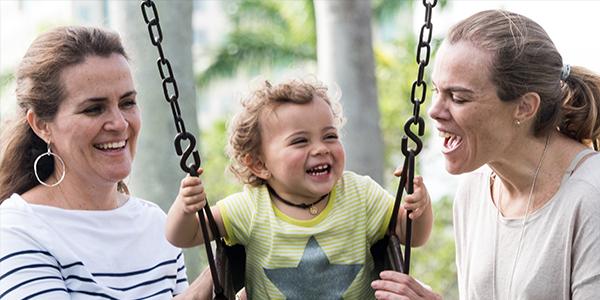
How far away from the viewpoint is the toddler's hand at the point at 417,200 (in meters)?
2.95

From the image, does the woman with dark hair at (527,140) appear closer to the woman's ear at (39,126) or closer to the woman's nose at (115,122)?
the woman's nose at (115,122)

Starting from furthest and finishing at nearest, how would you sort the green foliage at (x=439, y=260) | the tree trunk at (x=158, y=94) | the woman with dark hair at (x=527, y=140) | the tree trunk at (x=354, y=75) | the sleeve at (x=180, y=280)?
1. the green foliage at (x=439, y=260)
2. the tree trunk at (x=354, y=75)
3. the tree trunk at (x=158, y=94)
4. the sleeve at (x=180, y=280)
5. the woman with dark hair at (x=527, y=140)

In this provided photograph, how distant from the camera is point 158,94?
18.3ft

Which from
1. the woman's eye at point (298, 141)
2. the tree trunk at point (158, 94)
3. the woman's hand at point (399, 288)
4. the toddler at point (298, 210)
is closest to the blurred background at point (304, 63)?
the tree trunk at point (158, 94)

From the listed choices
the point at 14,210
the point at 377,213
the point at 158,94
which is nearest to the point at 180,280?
the point at 14,210

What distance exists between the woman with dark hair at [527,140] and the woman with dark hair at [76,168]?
38.9 inches

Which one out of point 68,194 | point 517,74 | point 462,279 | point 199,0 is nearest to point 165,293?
point 68,194

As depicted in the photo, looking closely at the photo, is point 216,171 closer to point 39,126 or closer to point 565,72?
point 39,126

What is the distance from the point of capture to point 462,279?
3.52m

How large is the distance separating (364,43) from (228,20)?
12.6m

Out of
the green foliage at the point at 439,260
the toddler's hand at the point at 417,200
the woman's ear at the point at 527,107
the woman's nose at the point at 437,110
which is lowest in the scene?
the green foliage at the point at 439,260

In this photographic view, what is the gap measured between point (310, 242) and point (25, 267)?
82cm

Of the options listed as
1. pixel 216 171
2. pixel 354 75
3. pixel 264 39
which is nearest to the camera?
pixel 354 75

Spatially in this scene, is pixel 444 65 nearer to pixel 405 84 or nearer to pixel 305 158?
pixel 305 158
